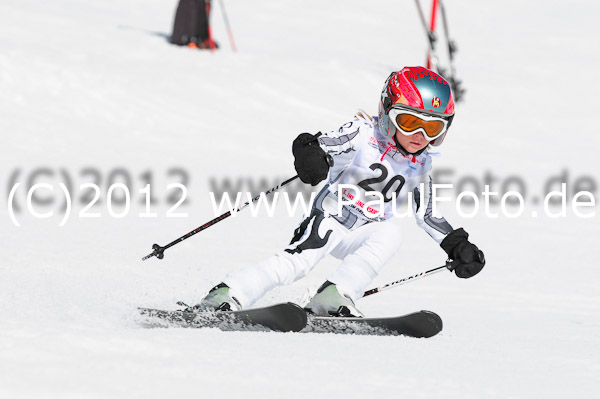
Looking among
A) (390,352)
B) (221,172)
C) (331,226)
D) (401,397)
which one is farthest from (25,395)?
(221,172)

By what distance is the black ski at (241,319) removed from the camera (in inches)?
149

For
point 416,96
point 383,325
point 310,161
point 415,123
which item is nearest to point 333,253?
point 383,325

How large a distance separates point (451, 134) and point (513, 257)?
701cm

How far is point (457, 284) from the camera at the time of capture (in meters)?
6.56

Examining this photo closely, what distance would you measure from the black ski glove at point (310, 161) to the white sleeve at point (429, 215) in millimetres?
635

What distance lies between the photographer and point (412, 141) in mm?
4289

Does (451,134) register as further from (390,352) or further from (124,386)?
(124,386)

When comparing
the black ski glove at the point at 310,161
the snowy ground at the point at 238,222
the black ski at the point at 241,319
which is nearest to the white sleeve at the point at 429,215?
the snowy ground at the point at 238,222

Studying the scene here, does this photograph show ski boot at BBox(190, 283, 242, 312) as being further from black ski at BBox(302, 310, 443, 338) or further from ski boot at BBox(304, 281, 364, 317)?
ski boot at BBox(304, 281, 364, 317)

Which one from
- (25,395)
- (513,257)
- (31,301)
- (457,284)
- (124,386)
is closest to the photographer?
(25,395)

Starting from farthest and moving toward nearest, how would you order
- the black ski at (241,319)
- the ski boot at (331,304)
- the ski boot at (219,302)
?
the ski boot at (331,304)
the ski boot at (219,302)
the black ski at (241,319)

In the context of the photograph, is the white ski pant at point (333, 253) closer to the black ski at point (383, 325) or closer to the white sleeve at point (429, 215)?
the white sleeve at point (429, 215)

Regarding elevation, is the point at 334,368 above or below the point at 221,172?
above

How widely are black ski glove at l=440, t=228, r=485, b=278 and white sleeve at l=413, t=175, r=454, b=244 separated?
89 millimetres
